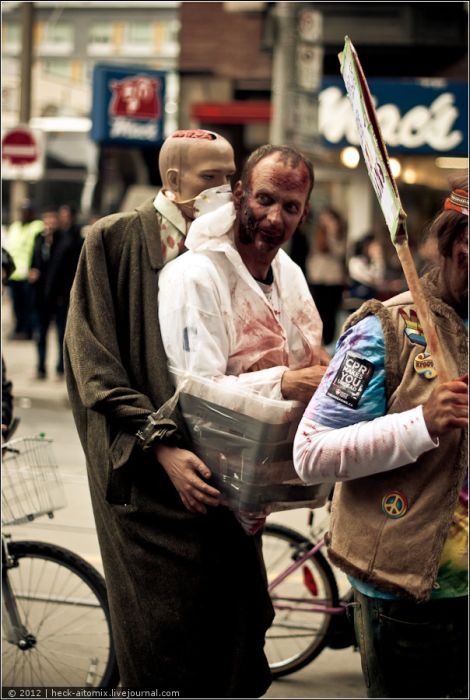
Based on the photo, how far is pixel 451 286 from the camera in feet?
9.27

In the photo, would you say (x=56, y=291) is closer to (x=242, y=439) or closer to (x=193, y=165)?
(x=193, y=165)

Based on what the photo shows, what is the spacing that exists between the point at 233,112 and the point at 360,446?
57.9 ft

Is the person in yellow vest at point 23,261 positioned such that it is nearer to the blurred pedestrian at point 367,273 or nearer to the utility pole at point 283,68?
the blurred pedestrian at point 367,273

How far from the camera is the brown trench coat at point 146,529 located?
325 centimetres

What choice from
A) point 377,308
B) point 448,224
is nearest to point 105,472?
point 377,308

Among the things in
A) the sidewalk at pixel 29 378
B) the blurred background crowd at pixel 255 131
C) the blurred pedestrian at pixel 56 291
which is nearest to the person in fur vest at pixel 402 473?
the sidewalk at pixel 29 378

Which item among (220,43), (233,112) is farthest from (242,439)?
(220,43)

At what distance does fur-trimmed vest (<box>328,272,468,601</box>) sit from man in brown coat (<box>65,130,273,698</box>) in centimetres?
55

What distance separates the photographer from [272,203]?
10.6 feet

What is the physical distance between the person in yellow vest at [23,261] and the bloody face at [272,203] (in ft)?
42.3

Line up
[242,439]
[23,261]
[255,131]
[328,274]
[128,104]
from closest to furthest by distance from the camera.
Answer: [242,439]
[328,274]
[23,261]
[128,104]
[255,131]

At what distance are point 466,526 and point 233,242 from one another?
0.99 m

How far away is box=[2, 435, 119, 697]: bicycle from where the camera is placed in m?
4.38

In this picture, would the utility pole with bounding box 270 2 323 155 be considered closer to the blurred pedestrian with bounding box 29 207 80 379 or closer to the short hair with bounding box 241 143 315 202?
the blurred pedestrian with bounding box 29 207 80 379
